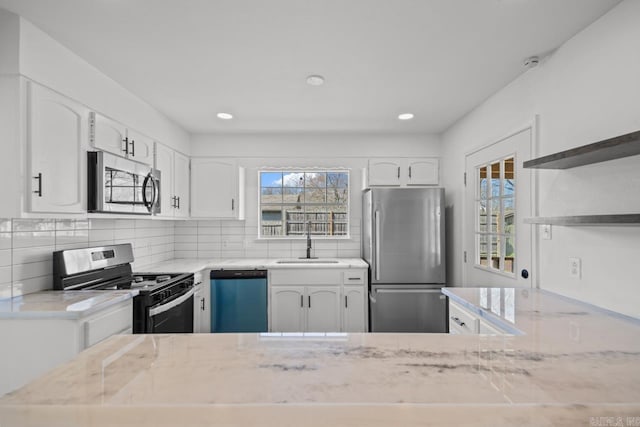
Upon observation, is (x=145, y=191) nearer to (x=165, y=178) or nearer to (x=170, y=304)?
(x=165, y=178)

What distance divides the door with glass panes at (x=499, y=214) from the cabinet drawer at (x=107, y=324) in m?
2.61

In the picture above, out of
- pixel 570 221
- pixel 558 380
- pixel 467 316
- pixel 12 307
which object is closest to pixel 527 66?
pixel 570 221

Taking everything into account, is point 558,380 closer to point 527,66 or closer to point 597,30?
point 597,30

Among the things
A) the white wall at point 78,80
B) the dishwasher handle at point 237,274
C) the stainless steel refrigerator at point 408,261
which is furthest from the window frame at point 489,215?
the white wall at point 78,80

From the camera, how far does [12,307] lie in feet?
5.79

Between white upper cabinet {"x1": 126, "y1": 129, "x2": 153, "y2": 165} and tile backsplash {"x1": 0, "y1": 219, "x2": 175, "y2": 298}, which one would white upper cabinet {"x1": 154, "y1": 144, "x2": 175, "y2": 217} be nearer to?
white upper cabinet {"x1": 126, "y1": 129, "x2": 153, "y2": 165}

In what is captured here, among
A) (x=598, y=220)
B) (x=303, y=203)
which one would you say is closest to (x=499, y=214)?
(x=598, y=220)

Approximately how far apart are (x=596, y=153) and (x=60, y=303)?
275 centimetres

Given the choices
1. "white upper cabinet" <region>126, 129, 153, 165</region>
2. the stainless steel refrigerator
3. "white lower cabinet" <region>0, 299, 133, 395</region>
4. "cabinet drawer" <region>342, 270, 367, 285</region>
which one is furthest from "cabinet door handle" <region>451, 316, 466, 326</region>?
"white upper cabinet" <region>126, 129, 153, 165</region>

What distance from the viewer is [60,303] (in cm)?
186

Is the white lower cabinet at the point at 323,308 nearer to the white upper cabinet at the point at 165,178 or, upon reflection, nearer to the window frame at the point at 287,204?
the window frame at the point at 287,204

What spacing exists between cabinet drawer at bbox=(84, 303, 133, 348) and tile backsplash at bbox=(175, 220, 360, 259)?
1.89 m

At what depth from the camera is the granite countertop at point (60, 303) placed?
1698 mm

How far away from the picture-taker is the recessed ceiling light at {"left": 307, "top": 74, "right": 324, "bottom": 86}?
2406 mm
